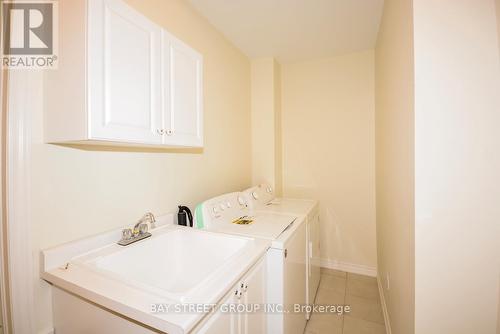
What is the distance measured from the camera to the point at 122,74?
0.92m

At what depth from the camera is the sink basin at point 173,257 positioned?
1084mm

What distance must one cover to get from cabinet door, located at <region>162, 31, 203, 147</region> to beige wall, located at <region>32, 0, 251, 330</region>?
33cm

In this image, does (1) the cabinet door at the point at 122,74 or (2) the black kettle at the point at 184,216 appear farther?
(2) the black kettle at the point at 184,216

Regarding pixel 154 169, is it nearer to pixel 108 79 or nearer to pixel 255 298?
pixel 108 79

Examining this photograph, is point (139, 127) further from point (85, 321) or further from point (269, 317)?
point (269, 317)

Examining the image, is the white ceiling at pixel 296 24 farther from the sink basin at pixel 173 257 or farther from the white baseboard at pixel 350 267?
the white baseboard at pixel 350 267

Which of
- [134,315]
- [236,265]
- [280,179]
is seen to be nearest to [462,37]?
[236,265]

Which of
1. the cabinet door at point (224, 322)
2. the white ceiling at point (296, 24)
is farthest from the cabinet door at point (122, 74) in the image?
the white ceiling at point (296, 24)

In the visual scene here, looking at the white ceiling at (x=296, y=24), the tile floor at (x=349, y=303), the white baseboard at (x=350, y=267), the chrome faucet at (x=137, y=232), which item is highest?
the white ceiling at (x=296, y=24)

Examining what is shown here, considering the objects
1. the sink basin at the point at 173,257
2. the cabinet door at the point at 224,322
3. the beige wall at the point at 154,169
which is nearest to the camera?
the cabinet door at the point at 224,322

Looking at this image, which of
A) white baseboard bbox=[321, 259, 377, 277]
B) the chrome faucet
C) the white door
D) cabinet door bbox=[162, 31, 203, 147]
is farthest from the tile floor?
cabinet door bbox=[162, 31, 203, 147]

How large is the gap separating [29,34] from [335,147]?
8.73 feet

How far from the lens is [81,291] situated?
31.2 inches

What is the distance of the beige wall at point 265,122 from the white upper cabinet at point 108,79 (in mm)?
1644
